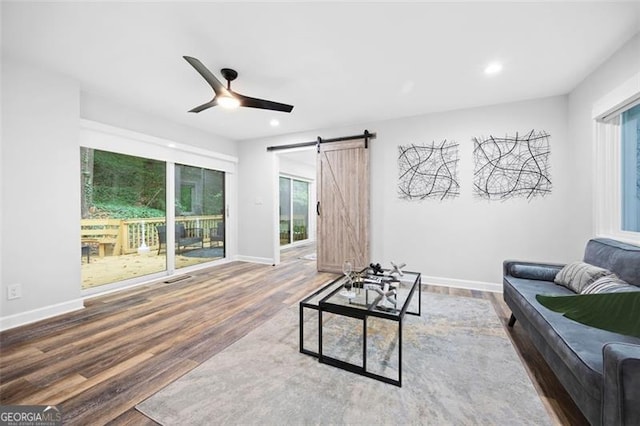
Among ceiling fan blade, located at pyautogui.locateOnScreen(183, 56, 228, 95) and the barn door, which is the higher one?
ceiling fan blade, located at pyautogui.locateOnScreen(183, 56, 228, 95)

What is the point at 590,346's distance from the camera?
56.4 inches

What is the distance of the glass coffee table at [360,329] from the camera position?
185 cm

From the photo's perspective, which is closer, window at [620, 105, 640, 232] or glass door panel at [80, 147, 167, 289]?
window at [620, 105, 640, 232]

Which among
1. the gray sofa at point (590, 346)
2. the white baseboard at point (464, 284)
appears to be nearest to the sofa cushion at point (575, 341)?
the gray sofa at point (590, 346)

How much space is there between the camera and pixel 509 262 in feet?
8.80

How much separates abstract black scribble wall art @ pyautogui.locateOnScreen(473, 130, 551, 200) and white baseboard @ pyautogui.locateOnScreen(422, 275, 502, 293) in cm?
115

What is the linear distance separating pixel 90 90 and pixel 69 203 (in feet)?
4.47

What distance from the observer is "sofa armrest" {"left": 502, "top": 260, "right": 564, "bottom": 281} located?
246cm

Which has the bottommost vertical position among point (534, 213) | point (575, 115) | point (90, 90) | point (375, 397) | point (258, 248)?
point (375, 397)

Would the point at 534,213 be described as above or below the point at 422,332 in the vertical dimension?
above

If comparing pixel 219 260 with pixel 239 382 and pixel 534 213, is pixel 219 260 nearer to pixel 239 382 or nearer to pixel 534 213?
pixel 239 382

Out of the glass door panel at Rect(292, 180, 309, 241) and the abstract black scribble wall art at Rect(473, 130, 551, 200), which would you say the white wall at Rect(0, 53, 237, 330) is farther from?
the glass door panel at Rect(292, 180, 309, 241)

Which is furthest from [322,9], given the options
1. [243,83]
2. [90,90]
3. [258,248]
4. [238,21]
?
[258,248]

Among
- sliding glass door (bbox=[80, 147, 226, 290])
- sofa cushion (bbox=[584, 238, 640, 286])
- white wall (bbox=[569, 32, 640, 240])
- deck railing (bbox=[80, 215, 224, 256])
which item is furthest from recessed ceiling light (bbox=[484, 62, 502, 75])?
deck railing (bbox=[80, 215, 224, 256])
